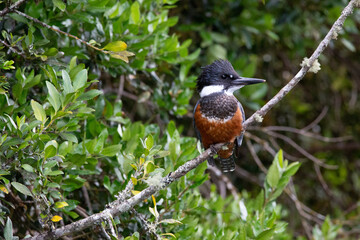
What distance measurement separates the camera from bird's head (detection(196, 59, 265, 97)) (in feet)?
10.5

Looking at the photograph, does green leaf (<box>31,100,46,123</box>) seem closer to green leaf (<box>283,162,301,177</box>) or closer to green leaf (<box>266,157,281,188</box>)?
green leaf (<box>266,157,281,188</box>)

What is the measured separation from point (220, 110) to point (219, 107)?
3cm

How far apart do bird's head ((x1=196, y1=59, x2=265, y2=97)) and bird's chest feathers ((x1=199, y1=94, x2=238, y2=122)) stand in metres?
0.11

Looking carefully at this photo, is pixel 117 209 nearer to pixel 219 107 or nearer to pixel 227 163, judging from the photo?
pixel 219 107

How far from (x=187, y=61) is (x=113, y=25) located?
2.45 feet

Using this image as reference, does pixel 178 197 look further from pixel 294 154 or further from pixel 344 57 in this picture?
pixel 344 57

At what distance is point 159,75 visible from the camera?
12.0 feet

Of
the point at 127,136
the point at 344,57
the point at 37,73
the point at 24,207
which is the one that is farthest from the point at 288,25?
the point at 24,207

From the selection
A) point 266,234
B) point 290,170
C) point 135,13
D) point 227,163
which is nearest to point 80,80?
point 135,13

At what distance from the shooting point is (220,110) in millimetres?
3012

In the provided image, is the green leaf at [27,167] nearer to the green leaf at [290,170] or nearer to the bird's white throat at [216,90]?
the bird's white throat at [216,90]

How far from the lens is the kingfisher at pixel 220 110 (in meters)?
2.92

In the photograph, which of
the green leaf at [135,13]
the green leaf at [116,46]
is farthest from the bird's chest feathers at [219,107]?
the green leaf at [116,46]

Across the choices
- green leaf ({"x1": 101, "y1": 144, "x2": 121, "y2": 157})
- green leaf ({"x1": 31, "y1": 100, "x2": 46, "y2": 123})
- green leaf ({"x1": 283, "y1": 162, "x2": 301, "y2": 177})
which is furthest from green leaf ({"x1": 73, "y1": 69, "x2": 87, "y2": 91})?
green leaf ({"x1": 283, "y1": 162, "x2": 301, "y2": 177})
